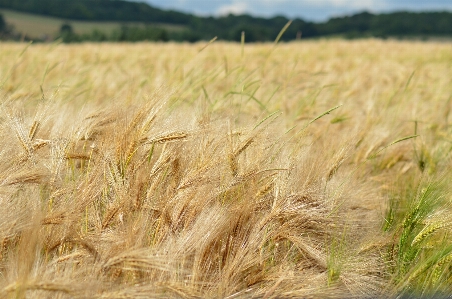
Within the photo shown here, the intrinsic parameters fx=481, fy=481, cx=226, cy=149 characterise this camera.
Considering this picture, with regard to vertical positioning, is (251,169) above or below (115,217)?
above

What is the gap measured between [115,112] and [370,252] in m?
0.80

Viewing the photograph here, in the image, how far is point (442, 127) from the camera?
2.61m

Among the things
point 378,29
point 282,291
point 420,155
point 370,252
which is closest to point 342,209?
point 370,252

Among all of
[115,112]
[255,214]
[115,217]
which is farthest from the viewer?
[115,112]

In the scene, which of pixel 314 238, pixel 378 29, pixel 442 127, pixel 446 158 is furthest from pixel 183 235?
pixel 378 29

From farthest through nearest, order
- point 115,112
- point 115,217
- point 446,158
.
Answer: point 446,158
point 115,112
point 115,217

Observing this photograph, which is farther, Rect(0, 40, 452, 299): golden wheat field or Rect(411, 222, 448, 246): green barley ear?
Rect(411, 222, 448, 246): green barley ear

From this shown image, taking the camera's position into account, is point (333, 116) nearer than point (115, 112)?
No

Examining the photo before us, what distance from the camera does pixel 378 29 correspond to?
146 ft

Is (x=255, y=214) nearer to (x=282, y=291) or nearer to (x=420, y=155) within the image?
(x=282, y=291)

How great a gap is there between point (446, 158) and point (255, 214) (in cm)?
100

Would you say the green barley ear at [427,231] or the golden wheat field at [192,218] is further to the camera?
the green barley ear at [427,231]

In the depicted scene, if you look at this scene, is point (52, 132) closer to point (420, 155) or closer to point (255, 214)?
point (255, 214)

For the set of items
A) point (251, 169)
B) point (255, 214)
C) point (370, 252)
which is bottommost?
point (370, 252)
